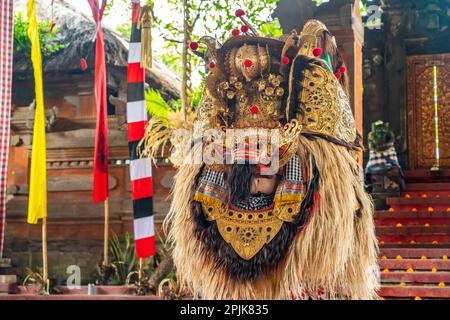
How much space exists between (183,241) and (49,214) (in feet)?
26.7

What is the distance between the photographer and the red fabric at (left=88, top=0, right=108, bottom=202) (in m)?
10.9

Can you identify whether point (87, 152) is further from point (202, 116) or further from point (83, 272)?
point (202, 116)

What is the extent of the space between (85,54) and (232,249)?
933 centimetres

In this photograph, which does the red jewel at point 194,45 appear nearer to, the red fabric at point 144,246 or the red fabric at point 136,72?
the red fabric at point 136,72

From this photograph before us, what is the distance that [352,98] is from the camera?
7.93 meters

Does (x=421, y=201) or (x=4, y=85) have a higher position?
(x=4, y=85)

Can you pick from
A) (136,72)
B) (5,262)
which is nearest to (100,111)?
(136,72)

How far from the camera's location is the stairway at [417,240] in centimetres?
814

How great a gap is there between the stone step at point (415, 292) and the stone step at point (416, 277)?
1.41ft

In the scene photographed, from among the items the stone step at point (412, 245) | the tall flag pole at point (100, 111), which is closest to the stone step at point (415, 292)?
the stone step at point (412, 245)

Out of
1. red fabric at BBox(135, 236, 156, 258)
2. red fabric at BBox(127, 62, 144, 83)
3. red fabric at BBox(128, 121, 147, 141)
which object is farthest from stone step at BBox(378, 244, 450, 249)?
red fabric at BBox(127, 62, 144, 83)

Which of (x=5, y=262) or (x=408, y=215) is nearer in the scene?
(x=408, y=215)

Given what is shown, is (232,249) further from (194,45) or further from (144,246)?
(144,246)

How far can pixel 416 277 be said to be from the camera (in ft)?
28.0
